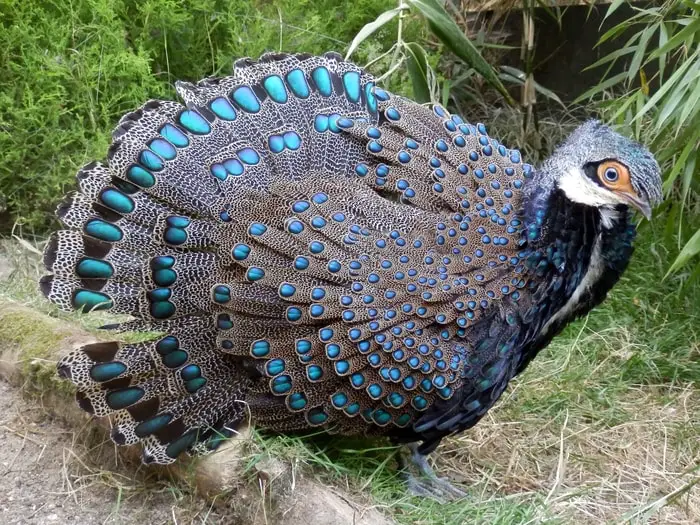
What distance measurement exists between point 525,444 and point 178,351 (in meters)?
1.36

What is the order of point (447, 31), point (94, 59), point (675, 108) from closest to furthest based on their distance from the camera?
point (675, 108) → point (447, 31) → point (94, 59)

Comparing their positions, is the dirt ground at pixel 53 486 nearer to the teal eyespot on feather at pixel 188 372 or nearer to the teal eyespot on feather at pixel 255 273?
the teal eyespot on feather at pixel 188 372

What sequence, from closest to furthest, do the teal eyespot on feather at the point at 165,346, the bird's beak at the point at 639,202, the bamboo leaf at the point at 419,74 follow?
the bird's beak at the point at 639,202
the teal eyespot on feather at the point at 165,346
the bamboo leaf at the point at 419,74

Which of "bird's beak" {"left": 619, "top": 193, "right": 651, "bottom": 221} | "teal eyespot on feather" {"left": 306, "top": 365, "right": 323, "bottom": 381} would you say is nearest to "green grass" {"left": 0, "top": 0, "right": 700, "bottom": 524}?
"teal eyespot on feather" {"left": 306, "top": 365, "right": 323, "bottom": 381}

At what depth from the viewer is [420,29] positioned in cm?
455

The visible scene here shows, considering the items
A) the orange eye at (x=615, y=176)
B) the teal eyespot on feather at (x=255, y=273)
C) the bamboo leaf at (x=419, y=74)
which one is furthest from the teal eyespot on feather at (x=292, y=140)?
the bamboo leaf at (x=419, y=74)

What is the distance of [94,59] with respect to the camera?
389cm

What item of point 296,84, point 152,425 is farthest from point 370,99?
point 152,425

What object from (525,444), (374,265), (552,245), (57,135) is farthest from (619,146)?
(57,135)

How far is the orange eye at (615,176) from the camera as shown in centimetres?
227

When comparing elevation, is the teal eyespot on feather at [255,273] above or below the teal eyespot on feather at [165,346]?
above

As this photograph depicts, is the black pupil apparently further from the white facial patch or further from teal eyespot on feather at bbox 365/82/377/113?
teal eyespot on feather at bbox 365/82/377/113

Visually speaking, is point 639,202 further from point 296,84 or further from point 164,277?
point 164,277

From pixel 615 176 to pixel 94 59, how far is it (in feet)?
8.73
